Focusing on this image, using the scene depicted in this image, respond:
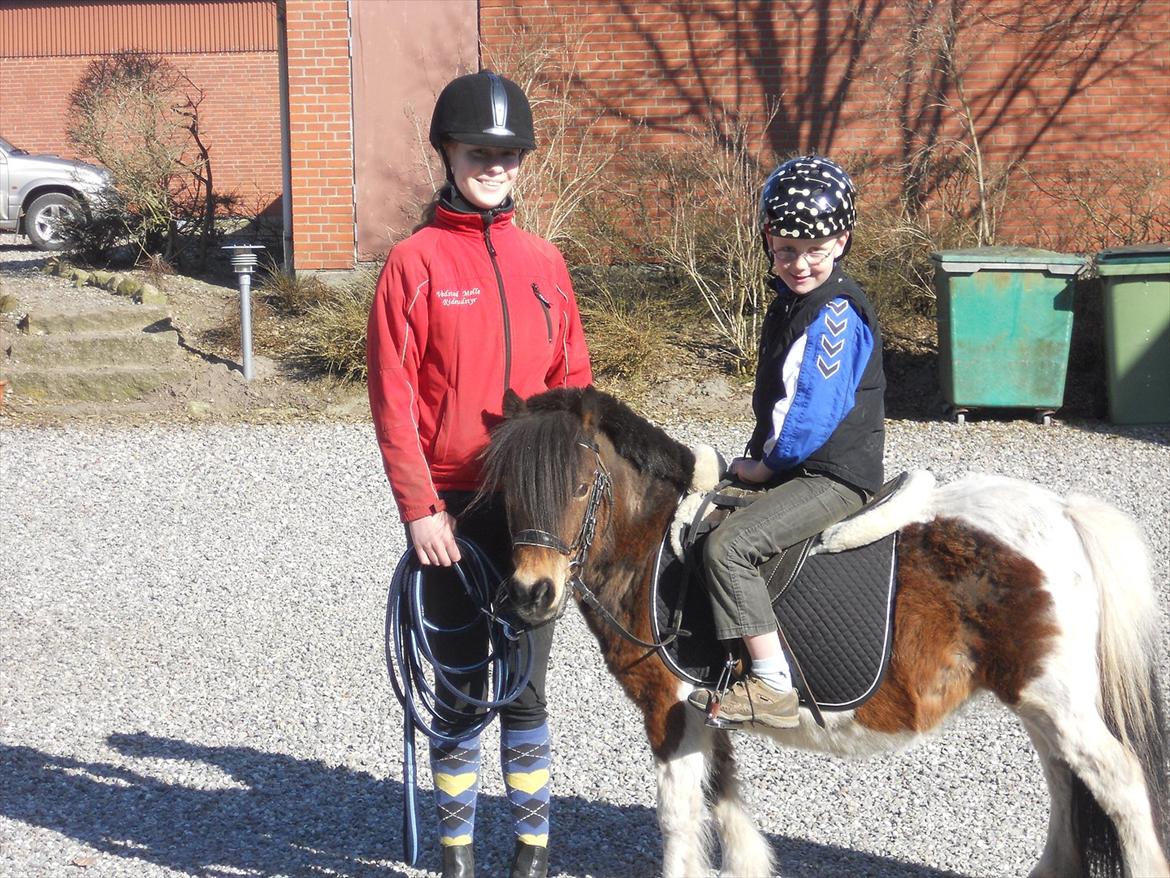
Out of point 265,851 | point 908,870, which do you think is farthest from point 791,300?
point 265,851

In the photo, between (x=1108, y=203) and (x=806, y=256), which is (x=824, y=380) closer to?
(x=806, y=256)

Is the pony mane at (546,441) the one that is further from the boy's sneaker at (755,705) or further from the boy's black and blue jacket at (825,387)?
the boy's sneaker at (755,705)

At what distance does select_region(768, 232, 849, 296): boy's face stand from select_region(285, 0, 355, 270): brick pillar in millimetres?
9884

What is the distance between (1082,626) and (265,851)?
108 inches

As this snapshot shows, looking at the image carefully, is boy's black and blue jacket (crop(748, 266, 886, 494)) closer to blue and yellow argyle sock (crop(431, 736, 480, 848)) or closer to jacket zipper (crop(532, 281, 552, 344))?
jacket zipper (crop(532, 281, 552, 344))

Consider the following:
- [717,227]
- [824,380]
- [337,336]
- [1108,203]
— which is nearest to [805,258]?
[824,380]

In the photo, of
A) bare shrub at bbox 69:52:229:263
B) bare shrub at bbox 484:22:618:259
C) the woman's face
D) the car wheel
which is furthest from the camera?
the car wheel

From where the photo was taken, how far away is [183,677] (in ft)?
18.0

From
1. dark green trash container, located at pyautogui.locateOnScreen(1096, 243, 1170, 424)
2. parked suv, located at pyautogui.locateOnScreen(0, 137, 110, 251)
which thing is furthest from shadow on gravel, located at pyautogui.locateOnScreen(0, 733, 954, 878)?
parked suv, located at pyautogui.locateOnScreen(0, 137, 110, 251)

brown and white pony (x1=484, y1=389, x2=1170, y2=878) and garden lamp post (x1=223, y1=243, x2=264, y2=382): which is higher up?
garden lamp post (x1=223, y1=243, x2=264, y2=382)

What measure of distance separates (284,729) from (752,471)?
2698 mm

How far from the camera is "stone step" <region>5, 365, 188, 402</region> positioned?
10398mm

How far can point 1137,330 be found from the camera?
920 centimetres

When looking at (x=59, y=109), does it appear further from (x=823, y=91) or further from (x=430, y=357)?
(x=430, y=357)
